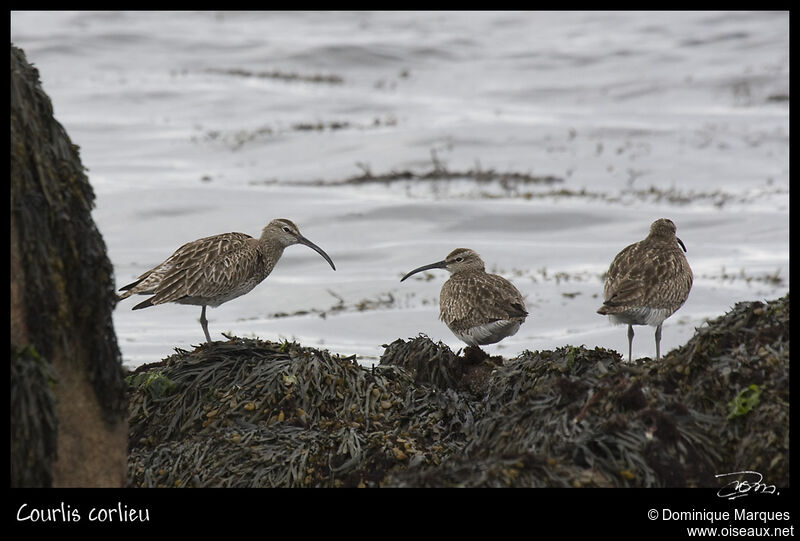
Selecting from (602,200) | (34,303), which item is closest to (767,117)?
(602,200)

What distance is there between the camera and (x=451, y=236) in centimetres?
1469

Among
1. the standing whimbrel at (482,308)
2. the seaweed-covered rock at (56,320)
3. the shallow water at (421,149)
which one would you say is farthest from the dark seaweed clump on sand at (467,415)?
the shallow water at (421,149)

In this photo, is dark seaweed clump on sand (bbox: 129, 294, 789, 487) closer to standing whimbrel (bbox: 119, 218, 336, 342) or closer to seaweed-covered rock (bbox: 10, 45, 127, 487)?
seaweed-covered rock (bbox: 10, 45, 127, 487)

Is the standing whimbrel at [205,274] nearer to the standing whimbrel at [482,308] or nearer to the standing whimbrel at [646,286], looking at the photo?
the standing whimbrel at [482,308]

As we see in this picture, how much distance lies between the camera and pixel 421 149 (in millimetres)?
18750

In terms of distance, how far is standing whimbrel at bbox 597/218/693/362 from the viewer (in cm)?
809

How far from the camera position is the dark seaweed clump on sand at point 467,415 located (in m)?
4.84

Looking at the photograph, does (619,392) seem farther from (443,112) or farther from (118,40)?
(118,40)
